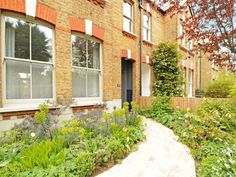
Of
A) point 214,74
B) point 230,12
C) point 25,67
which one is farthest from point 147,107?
point 214,74

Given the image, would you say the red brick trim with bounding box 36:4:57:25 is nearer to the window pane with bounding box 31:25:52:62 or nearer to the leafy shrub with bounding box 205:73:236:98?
the window pane with bounding box 31:25:52:62

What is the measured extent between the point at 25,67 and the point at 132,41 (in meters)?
6.17

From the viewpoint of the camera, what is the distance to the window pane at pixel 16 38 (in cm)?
469

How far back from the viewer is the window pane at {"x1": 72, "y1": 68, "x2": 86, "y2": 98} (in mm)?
6371

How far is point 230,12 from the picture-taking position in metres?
6.25

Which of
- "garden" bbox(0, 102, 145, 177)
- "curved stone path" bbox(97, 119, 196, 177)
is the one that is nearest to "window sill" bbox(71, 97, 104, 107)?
"garden" bbox(0, 102, 145, 177)

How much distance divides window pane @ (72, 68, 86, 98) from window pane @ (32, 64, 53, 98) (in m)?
0.90

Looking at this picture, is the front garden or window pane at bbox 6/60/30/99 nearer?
the front garden

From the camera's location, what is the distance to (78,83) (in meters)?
6.53

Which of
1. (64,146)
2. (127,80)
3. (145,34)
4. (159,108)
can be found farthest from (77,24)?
(145,34)

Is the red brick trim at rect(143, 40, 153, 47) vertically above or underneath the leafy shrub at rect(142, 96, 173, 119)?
above

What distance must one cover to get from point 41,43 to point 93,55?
2072 mm

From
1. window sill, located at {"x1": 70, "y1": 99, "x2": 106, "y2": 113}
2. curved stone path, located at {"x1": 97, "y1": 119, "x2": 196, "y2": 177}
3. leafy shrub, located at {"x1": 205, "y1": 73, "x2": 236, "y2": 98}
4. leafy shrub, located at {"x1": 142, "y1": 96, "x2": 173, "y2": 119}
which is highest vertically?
leafy shrub, located at {"x1": 205, "y1": 73, "x2": 236, "y2": 98}

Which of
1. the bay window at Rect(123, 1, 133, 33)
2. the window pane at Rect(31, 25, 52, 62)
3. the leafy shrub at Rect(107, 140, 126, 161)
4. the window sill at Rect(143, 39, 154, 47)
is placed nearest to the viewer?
the leafy shrub at Rect(107, 140, 126, 161)
